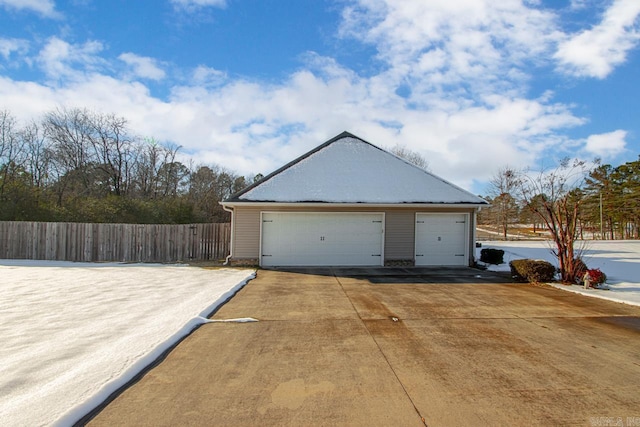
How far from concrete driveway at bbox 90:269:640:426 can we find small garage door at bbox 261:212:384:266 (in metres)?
4.91

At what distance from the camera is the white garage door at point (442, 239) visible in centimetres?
1161

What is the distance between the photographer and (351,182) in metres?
12.0

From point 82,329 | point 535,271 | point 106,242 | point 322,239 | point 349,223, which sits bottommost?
point 82,329

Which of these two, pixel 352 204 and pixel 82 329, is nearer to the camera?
pixel 82 329

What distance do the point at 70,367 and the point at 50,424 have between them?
1.11 meters

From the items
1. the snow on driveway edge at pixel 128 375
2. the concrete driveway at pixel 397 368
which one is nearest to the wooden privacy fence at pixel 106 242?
the concrete driveway at pixel 397 368

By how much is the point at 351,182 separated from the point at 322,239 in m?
2.44

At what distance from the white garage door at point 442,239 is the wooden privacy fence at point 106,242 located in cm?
792

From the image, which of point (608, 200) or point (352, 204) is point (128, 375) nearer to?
point (352, 204)

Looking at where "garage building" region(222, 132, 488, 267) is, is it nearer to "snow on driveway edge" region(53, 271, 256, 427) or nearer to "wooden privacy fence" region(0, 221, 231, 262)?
"wooden privacy fence" region(0, 221, 231, 262)

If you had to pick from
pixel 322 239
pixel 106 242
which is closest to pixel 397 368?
pixel 322 239

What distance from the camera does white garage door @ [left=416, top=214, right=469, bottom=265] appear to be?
38.1ft

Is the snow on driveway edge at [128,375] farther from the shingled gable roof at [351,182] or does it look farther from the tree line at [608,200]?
the tree line at [608,200]

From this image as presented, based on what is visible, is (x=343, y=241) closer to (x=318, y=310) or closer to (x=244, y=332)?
(x=318, y=310)
